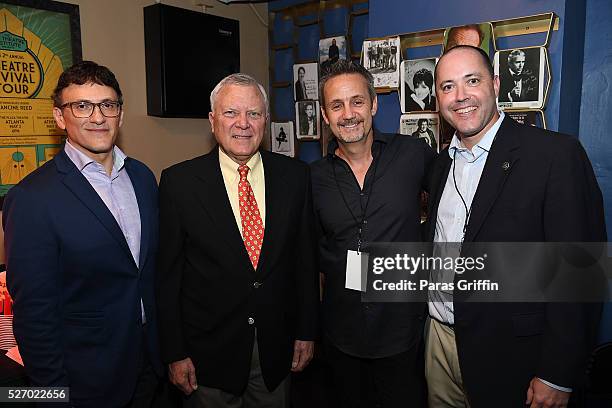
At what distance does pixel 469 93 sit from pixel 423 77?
3.10ft

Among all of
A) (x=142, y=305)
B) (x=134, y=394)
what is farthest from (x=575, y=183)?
(x=134, y=394)

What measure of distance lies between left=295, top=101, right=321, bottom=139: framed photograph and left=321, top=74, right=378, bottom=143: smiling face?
1743 millimetres

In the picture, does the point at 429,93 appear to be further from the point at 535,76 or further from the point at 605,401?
the point at 605,401

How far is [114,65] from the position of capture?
3.02 meters

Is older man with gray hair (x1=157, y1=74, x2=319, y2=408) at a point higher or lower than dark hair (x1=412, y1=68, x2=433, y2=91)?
lower

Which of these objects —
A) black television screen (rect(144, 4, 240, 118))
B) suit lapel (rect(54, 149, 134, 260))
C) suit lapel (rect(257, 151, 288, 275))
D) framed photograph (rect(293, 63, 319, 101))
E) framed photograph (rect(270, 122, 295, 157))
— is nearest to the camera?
suit lapel (rect(54, 149, 134, 260))

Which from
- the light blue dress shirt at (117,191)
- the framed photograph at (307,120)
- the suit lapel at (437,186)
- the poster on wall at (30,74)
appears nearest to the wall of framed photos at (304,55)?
the framed photograph at (307,120)

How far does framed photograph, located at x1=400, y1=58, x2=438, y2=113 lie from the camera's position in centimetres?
254

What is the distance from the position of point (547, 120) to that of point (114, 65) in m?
2.59

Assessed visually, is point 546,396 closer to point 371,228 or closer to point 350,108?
point 371,228

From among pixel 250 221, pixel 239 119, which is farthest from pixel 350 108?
pixel 250 221

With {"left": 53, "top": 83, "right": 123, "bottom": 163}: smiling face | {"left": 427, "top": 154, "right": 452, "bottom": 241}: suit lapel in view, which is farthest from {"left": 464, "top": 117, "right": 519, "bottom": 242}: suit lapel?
{"left": 53, "top": 83, "right": 123, "bottom": 163}: smiling face

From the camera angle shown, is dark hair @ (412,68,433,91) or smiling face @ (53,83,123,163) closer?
smiling face @ (53,83,123,163)

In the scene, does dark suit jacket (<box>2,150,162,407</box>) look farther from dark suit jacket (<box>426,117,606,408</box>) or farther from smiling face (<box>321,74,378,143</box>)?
dark suit jacket (<box>426,117,606,408</box>)
